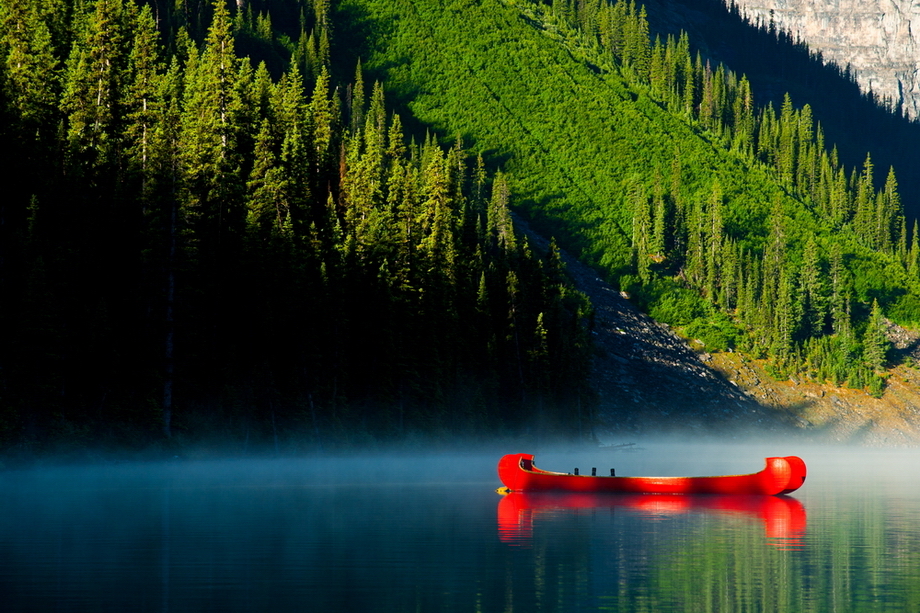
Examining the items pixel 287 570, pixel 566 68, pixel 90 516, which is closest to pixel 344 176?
pixel 90 516

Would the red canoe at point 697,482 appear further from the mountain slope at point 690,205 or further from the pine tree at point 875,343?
the pine tree at point 875,343

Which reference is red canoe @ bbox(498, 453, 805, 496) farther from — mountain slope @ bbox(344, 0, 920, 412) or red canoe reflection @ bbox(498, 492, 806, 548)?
mountain slope @ bbox(344, 0, 920, 412)

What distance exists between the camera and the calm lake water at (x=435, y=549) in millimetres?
19688

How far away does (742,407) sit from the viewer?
128 metres

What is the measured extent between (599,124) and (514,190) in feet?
98.3

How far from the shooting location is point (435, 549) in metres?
26.4

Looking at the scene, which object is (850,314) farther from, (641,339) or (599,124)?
(599,124)

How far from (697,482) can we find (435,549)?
20.2 m

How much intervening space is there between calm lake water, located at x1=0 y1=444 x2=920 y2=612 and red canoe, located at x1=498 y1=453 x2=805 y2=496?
0.63 meters

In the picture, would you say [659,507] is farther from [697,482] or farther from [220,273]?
[220,273]

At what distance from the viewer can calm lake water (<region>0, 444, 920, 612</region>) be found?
1969 centimetres

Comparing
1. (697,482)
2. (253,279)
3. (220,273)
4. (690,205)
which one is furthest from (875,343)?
(697,482)

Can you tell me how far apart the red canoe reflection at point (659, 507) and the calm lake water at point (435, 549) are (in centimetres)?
12

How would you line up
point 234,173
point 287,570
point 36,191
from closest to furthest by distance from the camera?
1. point 287,570
2. point 36,191
3. point 234,173
